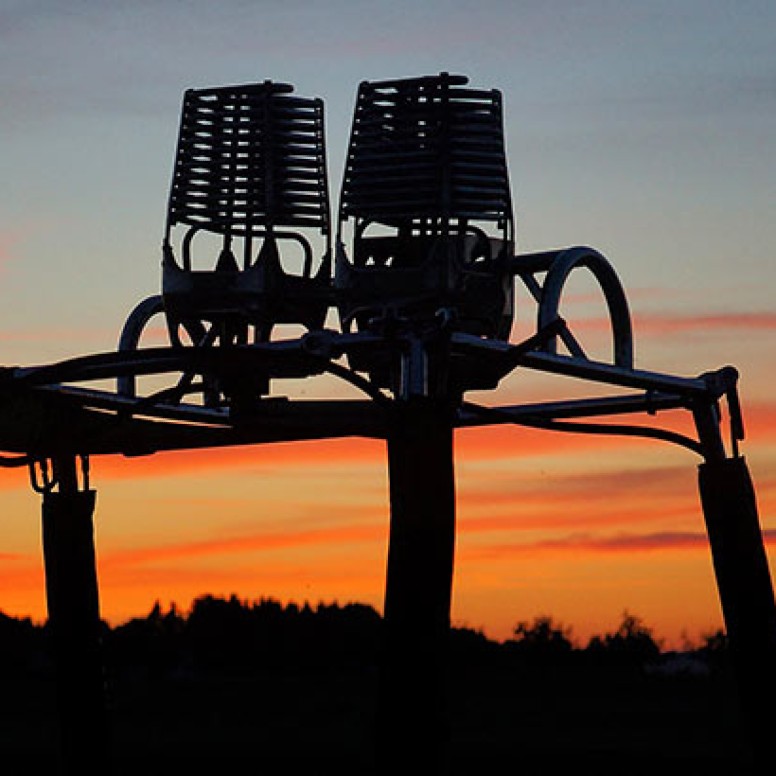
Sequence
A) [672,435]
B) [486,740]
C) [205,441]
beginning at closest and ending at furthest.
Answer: [672,435]
[205,441]
[486,740]

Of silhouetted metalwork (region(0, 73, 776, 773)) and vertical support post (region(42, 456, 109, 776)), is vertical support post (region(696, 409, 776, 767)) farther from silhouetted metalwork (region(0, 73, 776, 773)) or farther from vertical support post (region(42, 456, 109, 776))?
vertical support post (region(42, 456, 109, 776))

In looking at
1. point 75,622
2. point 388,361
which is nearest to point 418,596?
point 388,361

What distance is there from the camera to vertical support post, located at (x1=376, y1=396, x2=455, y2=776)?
1978cm

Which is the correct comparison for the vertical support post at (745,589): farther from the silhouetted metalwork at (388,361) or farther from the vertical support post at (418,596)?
the vertical support post at (418,596)

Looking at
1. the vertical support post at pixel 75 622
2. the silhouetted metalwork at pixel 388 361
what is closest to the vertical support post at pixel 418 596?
the silhouetted metalwork at pixel 388 361

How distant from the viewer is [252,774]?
1510 inches

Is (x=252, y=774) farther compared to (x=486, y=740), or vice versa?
(x=486, y=740)

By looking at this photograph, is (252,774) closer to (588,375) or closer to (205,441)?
(205,441)

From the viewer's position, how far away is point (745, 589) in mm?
24703

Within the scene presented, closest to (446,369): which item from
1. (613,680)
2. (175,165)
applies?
(175,165)

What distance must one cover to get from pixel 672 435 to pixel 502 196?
13.8 feet

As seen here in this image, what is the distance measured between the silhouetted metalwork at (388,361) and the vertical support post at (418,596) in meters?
0.02

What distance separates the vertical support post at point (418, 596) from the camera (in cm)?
1978

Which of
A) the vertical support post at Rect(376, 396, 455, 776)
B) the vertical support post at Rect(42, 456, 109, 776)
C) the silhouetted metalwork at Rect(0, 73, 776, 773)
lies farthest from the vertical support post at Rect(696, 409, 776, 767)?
the vertical support post at Rect(42, 456, 109, 776)
